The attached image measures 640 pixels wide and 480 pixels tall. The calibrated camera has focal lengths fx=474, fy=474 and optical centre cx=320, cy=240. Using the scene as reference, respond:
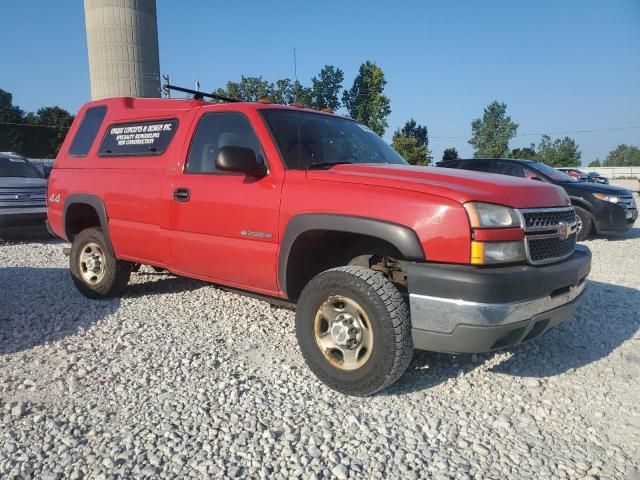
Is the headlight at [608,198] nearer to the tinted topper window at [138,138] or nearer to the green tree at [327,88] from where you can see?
the tinted topper window at [138,138]

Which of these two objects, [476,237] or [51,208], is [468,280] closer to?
[476,237]

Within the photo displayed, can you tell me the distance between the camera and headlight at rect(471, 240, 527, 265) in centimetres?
256

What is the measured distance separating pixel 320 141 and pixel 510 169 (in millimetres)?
7556

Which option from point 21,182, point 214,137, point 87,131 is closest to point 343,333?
point 214,137

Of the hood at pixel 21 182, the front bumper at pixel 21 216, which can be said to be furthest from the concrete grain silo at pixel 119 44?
the front bumper at pixel 21 216

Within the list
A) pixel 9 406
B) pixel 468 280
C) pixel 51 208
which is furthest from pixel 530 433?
pixel 51 208

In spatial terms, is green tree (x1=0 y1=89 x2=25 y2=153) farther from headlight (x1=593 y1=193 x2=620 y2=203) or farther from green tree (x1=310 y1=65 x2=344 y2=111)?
headlight (x1=593 y1=193 x2=620 y2=203)

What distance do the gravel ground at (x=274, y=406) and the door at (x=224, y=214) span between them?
2.00 ft

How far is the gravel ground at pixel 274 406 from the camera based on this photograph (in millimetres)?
2312

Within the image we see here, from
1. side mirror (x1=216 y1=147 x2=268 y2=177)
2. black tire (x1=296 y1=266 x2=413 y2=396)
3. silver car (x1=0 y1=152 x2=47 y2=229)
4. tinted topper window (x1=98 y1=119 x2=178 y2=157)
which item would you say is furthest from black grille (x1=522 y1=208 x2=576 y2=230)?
silver car (x1=0 y1=152 x2=47 y2=229)

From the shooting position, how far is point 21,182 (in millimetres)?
8750

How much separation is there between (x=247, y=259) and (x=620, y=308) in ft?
12.6

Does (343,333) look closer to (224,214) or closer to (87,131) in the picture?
(224,214)

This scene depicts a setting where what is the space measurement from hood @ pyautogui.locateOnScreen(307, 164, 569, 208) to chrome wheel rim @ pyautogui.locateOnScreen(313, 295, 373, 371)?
77 cm
